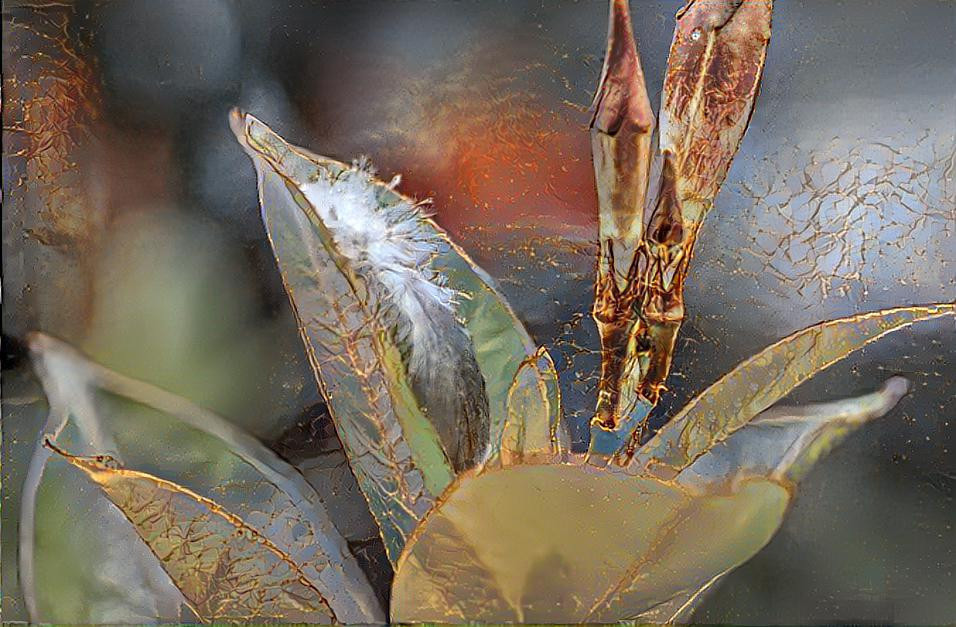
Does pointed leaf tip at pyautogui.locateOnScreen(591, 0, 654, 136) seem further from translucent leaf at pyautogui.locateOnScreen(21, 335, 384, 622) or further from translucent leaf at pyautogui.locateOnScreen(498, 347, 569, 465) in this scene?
translucent leaf at pyautogui.locateOnScreen(21, 335, 384, 622)

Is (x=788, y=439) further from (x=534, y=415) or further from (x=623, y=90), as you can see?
(x=623, y=90)

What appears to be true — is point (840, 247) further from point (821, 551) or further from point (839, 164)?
point (821, 551)

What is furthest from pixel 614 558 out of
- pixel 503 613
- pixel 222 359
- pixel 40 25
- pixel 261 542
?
pixel 40 25

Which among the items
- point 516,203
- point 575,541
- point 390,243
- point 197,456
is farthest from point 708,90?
point 197,456

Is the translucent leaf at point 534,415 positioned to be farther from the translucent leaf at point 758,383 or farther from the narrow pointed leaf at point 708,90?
the narrow pointed leaf at point 708,90

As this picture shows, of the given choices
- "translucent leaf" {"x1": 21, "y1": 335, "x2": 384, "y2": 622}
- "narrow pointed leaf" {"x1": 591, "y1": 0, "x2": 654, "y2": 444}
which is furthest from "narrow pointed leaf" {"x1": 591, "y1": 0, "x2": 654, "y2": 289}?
"translucent leaf" {"x1": 21, "y1": 335, "x2": 384, "y2": 622}
